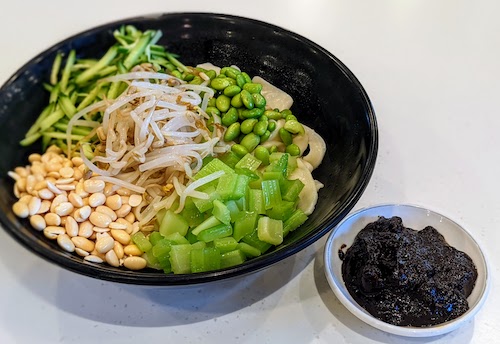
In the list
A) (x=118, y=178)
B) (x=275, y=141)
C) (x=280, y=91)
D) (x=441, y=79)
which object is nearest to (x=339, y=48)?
(x=441, y=79)

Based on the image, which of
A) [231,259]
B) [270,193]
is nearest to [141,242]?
[231,259]

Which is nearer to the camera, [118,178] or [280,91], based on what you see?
[118,178]

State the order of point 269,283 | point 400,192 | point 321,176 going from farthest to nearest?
point 400,192 < point 321,176 < point 269,283

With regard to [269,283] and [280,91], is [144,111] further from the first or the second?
[269,283]

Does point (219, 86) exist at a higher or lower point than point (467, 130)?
higher

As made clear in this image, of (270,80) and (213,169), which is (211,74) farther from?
(213,169)

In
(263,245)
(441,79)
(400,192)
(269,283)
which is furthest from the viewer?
(441,79)
